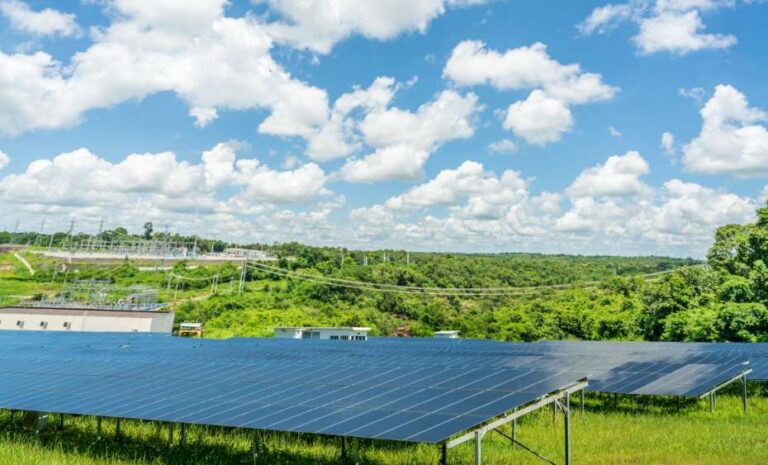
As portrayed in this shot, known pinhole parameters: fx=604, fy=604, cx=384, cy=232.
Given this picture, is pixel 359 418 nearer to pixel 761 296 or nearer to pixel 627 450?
pixel 627 450

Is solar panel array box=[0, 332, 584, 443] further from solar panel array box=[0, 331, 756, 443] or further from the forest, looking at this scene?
the forest

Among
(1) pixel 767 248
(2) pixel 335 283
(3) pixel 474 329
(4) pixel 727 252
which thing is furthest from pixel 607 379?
(2) pixel 335 283

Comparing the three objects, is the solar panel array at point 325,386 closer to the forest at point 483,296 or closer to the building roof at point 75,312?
the forest at point 483,296

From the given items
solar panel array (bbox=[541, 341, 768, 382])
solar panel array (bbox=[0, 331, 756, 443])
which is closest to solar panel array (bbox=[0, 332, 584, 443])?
solar panel array (bbox=[0, 331, 756, 443])

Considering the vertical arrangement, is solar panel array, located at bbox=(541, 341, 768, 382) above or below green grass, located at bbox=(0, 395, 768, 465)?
above

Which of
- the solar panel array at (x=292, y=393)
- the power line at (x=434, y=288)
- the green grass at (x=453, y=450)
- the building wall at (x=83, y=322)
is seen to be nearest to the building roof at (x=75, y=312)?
the building wall at (x=83, y=322)
